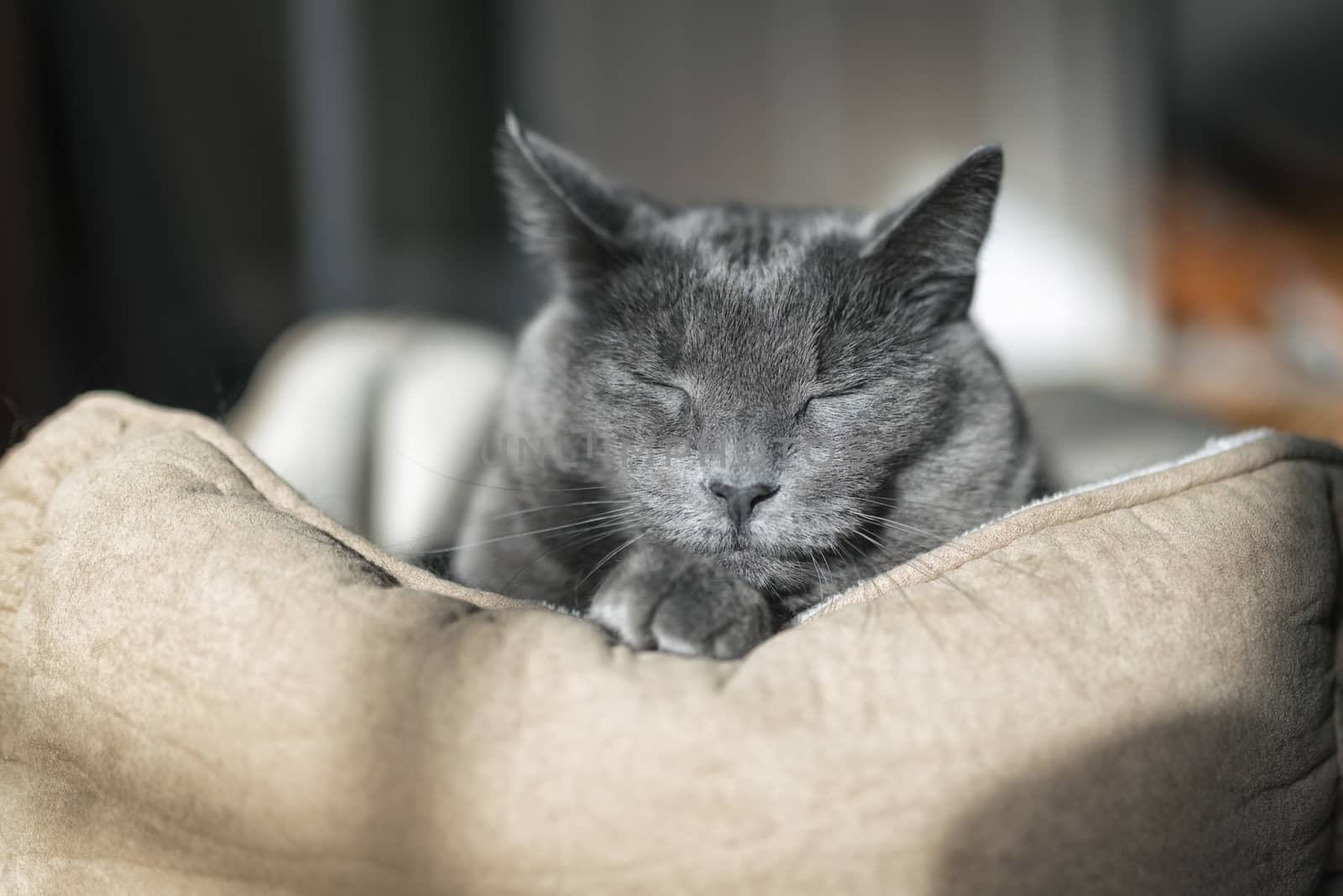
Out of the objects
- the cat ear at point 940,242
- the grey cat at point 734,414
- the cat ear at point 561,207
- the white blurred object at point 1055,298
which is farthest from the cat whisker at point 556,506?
the white blurred object at point 1055,298

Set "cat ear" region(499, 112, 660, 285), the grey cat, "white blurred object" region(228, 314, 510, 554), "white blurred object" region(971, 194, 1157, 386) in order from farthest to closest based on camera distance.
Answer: "white blurred object" region(971, 194, 1157, 386) → "white blurred object" region(228, 314, 510, 554) → "cat ear" region(499, 112, 660, 285) → the grey cat

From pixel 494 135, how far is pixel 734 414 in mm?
4363

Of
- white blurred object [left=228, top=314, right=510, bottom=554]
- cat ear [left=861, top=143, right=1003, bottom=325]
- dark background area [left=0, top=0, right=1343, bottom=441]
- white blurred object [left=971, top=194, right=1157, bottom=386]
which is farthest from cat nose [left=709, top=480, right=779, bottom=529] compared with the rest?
white blurred object [left=971, top=194, right=1157, bottom=386]

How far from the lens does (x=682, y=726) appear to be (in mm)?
757

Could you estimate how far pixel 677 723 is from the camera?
76cm

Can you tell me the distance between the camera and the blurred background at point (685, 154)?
2.31 metres

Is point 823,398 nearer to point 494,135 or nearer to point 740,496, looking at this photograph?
point 740,496

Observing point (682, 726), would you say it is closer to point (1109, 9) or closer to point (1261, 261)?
point (1261, 261)

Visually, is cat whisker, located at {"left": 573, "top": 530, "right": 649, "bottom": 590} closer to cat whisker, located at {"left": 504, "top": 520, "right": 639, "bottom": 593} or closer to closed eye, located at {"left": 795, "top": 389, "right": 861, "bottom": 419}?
cat whisker, located at {"left": 504, "top": 520, "right": 639, "bottom": 593}

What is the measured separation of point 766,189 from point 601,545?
4.54 meters

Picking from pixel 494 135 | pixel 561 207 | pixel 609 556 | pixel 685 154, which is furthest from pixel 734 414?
pixel 685 154

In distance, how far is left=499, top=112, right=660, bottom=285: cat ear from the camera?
111 cm

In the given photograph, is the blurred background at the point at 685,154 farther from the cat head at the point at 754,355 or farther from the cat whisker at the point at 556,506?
the cat whisker at the point at 556,506

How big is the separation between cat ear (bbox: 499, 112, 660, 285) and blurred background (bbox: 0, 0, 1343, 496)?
1316 mm
